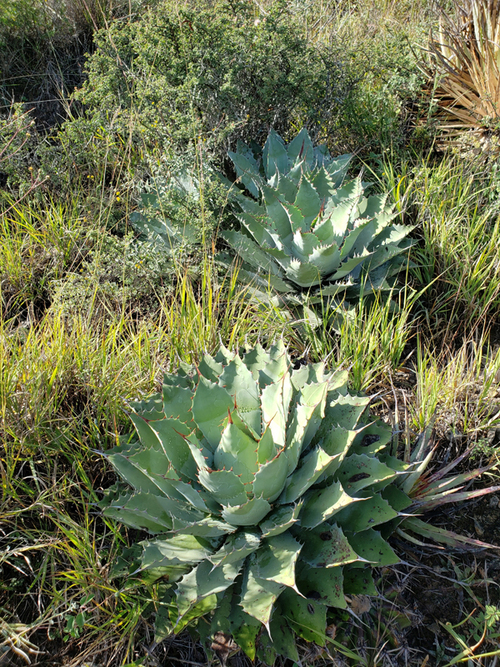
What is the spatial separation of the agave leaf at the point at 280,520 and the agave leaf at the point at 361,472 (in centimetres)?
21

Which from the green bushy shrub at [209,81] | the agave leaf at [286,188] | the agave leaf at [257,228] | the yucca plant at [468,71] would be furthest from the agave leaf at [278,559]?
the yucca plant at [468,71]

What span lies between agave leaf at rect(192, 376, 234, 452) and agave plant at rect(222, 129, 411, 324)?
875 millimetres

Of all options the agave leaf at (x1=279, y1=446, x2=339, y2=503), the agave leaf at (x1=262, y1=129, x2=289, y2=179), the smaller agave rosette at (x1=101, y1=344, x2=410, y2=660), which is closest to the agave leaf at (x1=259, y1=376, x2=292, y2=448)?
the smaller agave rosette at (x1=101, y1=344, x2=410, y2=660)

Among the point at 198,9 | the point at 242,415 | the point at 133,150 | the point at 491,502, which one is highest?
the point at 198,9

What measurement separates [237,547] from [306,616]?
0.96 feet

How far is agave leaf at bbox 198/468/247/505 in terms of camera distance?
1389mm

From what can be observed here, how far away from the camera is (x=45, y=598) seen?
1696mm

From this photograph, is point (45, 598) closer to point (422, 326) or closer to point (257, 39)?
point (422, 326)

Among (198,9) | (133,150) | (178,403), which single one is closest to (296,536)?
(178,403)

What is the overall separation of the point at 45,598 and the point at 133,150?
2.76 meters

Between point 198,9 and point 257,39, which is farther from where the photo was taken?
point 198,9

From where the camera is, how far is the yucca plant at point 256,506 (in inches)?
55.7

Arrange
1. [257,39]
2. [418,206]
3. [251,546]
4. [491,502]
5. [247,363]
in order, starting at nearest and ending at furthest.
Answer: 1. [251,546]
2. [247,363]
3. [491,502]
4. [418,206]
5. [257,39]

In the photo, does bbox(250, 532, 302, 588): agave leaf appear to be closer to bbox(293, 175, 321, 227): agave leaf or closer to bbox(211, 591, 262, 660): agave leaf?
bbox(211, 591, 262, 660): agave leaf
